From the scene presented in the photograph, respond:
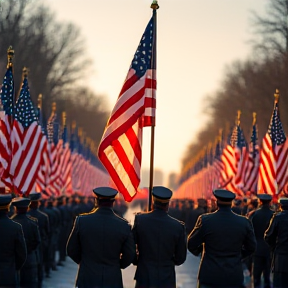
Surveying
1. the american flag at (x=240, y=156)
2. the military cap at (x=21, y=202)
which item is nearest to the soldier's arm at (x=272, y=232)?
the military cap at (x=21, y=202)

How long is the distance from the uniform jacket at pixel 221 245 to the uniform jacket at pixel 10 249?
70.7 inches

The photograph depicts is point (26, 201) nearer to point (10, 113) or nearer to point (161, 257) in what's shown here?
point (161, 257)

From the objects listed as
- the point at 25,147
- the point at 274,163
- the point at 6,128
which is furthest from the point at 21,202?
the point at 274,163

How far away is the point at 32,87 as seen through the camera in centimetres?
5400

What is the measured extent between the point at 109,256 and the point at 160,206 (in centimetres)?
82

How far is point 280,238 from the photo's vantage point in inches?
576

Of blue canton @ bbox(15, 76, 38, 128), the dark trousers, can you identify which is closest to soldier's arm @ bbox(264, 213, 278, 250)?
the dark trousers

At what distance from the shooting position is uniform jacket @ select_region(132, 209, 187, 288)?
11.2 meters

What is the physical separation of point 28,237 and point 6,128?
6.89 m

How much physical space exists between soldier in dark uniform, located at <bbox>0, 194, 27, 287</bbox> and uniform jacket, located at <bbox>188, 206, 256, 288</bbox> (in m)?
1.80

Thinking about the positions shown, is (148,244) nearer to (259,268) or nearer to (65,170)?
(259,268)

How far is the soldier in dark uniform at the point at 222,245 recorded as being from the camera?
11500 mm

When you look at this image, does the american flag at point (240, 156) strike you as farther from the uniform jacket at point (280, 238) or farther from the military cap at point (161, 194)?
the military cap at point (161, 194)

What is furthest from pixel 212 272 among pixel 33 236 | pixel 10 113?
pixel 10 113
